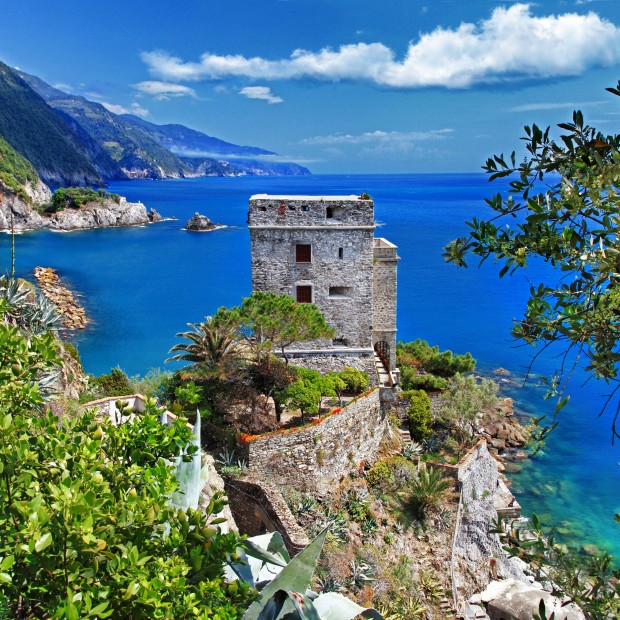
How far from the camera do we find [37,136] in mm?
150375

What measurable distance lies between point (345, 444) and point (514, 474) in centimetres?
1220

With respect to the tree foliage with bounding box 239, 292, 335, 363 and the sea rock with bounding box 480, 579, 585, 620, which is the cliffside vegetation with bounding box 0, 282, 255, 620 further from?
the sea rock with bounding box 480, 579, 585, 620

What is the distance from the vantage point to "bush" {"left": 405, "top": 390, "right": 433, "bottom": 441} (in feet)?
68.4

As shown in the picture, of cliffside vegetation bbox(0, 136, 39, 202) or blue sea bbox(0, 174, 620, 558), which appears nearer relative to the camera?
blue sea bbox(0, 174, 620, 558)

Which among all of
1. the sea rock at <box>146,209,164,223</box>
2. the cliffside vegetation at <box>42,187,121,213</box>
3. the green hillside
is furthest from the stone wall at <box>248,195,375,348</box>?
the green hillside

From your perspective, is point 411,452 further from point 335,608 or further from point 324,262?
point 335,608

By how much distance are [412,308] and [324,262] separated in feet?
105

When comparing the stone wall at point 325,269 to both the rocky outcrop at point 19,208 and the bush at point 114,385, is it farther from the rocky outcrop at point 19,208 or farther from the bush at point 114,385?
the rocky outcrop at point 19,208

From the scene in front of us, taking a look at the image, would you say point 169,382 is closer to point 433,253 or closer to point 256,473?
point 256,473

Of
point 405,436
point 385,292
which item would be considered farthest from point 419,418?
point 385,292

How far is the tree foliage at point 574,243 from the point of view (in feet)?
12.9

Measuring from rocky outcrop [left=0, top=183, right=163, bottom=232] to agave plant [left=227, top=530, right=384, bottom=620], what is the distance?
87.6 m

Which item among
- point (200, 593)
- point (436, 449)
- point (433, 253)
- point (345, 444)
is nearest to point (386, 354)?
point (436, 449)

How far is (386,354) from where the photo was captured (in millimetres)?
21062
